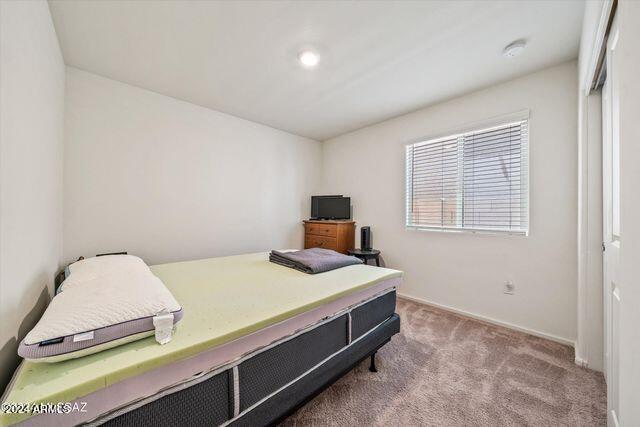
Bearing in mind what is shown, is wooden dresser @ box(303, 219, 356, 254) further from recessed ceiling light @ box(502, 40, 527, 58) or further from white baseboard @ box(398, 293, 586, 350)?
recessed ceiling light @ box(502, 40, 527, 58)

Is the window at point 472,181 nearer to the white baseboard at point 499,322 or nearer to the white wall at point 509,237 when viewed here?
the white wall at point 509,237

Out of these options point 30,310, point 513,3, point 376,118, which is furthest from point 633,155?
point 376,118

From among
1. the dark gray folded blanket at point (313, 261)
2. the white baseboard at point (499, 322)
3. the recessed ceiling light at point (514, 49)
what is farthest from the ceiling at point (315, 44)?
the white baseboard at point (499, 322)

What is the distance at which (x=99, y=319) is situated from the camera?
0.82m

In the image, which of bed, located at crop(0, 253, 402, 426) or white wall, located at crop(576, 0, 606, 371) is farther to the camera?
white wall, located at crop(576, 0, 606, 371)

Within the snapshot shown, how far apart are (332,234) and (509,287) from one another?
2.17 meters

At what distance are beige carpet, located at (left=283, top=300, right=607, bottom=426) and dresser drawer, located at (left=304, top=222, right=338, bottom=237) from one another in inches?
69.4

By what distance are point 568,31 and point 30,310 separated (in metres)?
3.80

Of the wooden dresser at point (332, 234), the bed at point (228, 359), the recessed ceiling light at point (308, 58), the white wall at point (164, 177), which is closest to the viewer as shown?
the bed at point (228, 359)

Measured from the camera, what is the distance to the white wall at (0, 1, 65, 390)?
90cm

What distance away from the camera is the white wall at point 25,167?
0.90 m

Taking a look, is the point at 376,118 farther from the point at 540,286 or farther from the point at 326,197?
the point at 540,286

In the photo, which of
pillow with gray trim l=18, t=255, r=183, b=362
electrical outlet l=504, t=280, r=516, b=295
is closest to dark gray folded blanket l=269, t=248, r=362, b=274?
pillow with gray trim l=18, t=255, r=183, b=362

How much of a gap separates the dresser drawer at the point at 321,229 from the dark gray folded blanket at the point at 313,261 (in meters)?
1.28
